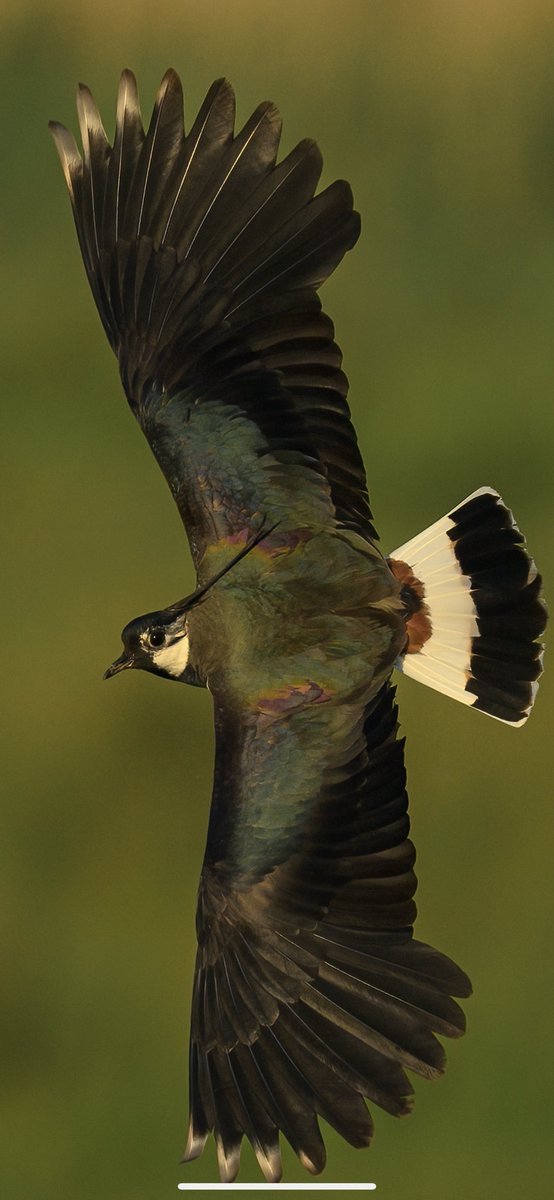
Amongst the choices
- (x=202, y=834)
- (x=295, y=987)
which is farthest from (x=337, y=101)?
(x=295, y=987)

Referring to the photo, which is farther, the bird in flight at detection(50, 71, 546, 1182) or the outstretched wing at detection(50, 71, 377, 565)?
the outstretched wing at detection(50, 71, 377, 565)

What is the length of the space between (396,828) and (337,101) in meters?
3.98

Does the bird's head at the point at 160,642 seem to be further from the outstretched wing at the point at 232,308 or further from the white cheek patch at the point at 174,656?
the outstretched wing at the point at 232,308

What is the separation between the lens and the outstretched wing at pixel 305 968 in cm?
452

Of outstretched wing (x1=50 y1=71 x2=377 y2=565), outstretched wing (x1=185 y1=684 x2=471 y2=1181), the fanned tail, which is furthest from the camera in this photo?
the fanned tail

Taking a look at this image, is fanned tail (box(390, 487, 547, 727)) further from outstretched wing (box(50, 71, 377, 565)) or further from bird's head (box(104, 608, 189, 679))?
bird's head (box(104, 608, 189, 679))

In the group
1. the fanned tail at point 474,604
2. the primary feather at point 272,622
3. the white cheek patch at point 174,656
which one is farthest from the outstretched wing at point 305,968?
the fanned tail at point 474,604

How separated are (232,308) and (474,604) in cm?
93

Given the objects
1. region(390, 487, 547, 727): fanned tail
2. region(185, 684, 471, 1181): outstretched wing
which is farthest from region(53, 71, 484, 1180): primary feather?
region(390, 487, 547, 727): fanned tail

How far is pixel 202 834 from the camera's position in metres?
6.39

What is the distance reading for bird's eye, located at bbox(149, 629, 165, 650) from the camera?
4.89 m

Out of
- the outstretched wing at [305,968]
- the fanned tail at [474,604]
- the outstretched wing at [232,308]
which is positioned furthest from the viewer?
the fanned tail at [474,604]

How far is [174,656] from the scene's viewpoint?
16.1 feet

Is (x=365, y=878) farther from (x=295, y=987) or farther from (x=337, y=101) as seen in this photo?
(x=337, y=101)
